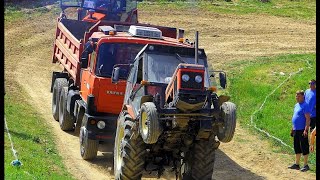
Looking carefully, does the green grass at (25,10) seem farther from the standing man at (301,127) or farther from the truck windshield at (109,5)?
the standing man at (301,127)

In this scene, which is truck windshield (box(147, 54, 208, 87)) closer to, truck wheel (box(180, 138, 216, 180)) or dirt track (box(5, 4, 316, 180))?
truck wheel (box(180, 138, 216, 180))

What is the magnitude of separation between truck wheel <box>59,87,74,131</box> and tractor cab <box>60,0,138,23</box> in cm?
485

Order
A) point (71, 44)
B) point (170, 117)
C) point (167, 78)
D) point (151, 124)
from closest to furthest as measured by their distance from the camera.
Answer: point (151, 124) → point (170, 117) → point (167, 78) → point (71, 44)

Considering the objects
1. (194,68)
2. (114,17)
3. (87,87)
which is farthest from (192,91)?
(114,17)

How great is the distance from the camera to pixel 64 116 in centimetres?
1631

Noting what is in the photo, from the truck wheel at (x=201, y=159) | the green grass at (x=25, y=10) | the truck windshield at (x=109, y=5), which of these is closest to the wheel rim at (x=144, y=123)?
the truck wheel at (x=201, y=159)

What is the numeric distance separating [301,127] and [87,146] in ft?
13.9

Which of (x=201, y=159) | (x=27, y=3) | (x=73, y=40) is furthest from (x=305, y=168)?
(x=27, y=3)

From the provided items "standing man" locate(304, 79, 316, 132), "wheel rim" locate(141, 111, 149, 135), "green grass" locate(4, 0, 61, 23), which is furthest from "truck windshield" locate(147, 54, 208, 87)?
"green grass" locate(4, 0, 61, 23)

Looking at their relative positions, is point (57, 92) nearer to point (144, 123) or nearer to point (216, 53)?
point (144, 123)

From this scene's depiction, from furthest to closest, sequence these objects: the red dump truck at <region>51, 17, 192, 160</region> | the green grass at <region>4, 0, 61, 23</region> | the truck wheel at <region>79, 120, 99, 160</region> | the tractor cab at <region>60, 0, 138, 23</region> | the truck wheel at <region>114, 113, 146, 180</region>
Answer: the green grass at <region>4, 0, 61, 23</region>, the tractor cab at <region>60, 0, 138, 23</region>, the truck wheel at <region>79, 120, 99, 160</region>, the red dump truck at <region>51, 17, 192, 160</region>, the truck wheel at <region>114, 113, 146, 180</region>

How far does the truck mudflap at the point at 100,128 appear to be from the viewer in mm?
13609

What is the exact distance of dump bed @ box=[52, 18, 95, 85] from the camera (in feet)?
52.1

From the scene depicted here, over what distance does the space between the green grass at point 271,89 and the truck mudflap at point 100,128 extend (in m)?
4.11
